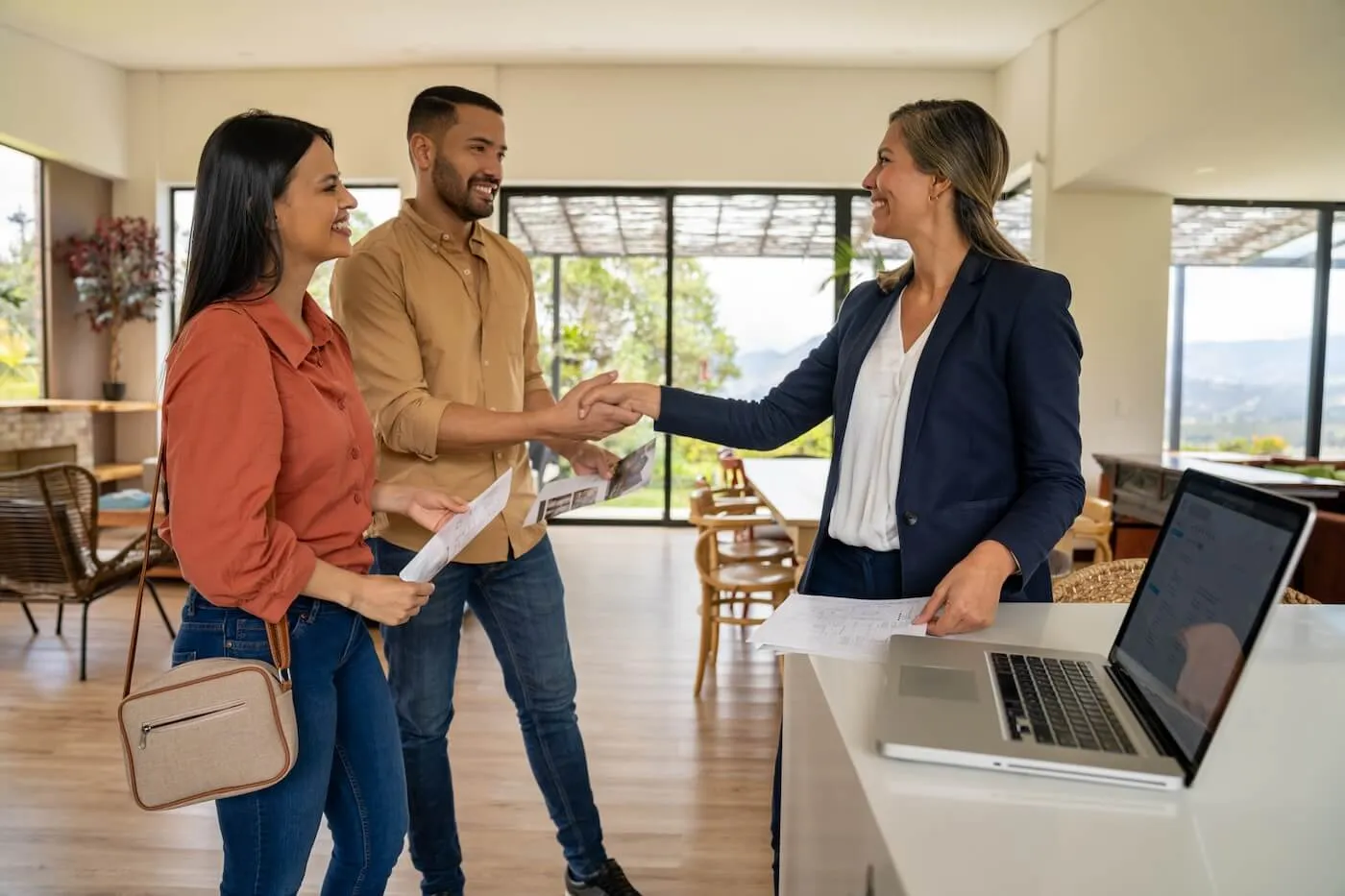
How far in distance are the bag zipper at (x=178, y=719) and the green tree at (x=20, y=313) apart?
21.2 ft

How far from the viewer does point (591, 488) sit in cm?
198

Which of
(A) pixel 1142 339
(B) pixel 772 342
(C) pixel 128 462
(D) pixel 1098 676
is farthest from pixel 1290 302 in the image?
(C) pixel 128 462

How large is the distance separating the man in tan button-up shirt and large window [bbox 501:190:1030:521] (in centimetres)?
574

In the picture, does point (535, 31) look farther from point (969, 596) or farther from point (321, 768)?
point (969, 596)

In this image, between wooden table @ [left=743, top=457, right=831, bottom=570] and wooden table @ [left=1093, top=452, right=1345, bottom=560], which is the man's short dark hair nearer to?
wooden table @ [left=743, top=457, right=831, bottom=570]

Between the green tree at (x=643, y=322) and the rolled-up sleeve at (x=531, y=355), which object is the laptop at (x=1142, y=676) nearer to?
the rolled-up sleeve at (x=531, y=355)

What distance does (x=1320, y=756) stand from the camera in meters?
0.90

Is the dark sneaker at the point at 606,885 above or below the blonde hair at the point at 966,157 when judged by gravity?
below

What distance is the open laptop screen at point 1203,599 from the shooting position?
2.63 ft

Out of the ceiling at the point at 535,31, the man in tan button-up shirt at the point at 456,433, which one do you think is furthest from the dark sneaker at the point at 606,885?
the ceiling at the point at 535,31

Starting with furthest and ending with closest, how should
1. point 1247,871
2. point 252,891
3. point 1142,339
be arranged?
1. point 1142,339
2. point 252,891
3. point 1247,871

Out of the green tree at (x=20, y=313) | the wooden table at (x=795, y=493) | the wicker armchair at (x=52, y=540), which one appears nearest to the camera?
the wooden table at (x=795, y=493)

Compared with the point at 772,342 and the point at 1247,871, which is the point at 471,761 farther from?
the point at 772,342

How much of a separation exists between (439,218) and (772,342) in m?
6.06
